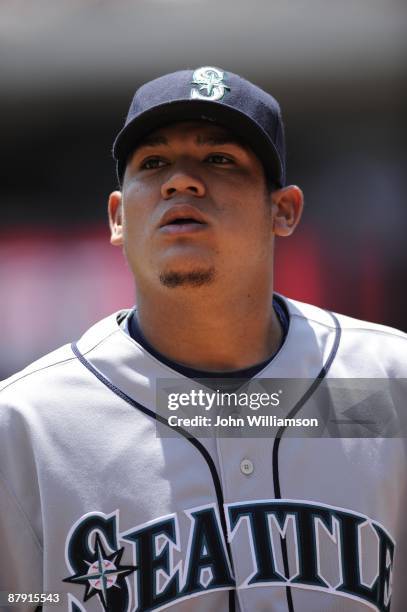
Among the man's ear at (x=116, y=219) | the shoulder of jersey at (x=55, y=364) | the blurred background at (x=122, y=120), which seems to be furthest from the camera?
the blurred background at (x=122, y=120)

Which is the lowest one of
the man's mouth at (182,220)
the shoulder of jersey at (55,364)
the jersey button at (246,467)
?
the jersey button at (246,467)

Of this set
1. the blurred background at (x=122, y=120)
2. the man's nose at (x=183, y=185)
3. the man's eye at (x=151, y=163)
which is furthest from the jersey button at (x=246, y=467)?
the blurred background at (x=122, y=120)

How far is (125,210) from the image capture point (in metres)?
1.60

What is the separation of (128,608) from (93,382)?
0.40m

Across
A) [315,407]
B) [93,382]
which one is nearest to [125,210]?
[93,382]

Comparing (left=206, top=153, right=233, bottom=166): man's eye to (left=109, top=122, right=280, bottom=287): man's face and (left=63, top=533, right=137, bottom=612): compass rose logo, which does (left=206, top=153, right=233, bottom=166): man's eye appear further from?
(left=63, top=533, right=137, bottom=612): compass rose logo

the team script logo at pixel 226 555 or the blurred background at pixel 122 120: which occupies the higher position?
the blurred background at pixel 122 120

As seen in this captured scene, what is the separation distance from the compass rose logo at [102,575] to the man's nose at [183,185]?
0.65 meters

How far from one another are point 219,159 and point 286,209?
9.7 inches

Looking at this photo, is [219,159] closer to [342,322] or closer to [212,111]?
[212,111]

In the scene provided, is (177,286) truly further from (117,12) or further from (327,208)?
(117,12)

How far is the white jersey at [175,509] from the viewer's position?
1.31m

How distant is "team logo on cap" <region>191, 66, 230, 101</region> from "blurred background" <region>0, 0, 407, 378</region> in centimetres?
206

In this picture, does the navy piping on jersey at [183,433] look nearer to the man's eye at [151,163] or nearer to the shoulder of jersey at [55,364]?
the shoulder of jersey at [55,364]
